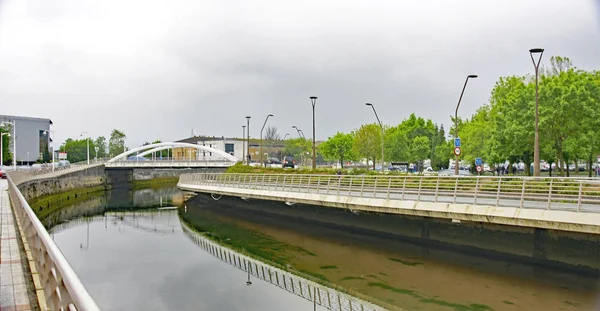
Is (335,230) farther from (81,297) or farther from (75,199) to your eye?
(75,199)

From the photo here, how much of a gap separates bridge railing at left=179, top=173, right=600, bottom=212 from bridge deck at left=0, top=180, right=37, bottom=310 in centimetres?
1424

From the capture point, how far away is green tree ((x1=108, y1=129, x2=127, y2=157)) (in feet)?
448

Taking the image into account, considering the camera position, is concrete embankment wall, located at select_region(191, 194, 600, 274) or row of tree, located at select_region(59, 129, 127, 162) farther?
row of tree, located at select_region(59, 129, 127, 162)

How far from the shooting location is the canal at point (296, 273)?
1576 centimetres

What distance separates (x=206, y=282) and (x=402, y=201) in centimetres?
861

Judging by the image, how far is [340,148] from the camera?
96.6 meters

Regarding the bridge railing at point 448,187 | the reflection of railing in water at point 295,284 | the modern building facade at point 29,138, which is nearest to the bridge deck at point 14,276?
the reflection of railing in water at point 295,284

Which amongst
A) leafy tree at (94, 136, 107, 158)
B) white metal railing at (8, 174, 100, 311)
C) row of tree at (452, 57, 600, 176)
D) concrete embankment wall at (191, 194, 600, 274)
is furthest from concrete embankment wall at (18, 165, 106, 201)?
leafy tree at (94, 136, 107, 158)

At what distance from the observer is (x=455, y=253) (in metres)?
21.2

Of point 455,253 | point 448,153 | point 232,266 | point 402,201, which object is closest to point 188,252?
point 232,266

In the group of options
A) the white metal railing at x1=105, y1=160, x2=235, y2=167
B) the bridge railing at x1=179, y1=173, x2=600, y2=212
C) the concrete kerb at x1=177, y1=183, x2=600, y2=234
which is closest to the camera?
the concrete kerb at x1=177, y1=183, x2=600, y2=234

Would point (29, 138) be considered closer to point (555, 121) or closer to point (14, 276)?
point (555, 121)

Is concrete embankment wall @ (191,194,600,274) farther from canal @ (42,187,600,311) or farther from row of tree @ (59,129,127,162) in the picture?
row of tree @ (59,129,127,162)

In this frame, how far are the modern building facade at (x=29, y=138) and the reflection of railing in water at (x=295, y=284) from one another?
118 meters
